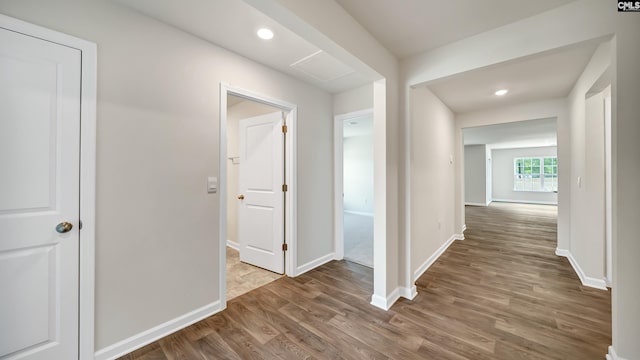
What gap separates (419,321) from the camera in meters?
2.00

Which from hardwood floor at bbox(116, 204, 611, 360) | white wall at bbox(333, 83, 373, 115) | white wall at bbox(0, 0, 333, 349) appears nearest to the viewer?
white wall at bbox(0, 0, 333, 349)

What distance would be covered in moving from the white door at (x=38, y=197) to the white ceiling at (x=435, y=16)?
6.35ft

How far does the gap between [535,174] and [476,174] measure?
2.79 m

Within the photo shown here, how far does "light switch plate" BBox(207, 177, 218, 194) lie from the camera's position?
2.10m

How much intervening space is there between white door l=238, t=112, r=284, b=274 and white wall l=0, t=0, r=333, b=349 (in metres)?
0.81

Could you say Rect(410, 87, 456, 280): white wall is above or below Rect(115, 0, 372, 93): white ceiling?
below

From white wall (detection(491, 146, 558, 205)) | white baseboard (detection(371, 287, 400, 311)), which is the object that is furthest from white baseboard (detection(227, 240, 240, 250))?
white wall (detection(491, 146, 558, 205))

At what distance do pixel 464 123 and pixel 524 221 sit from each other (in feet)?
12.7

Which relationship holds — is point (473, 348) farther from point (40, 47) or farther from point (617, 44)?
point (40, 47)

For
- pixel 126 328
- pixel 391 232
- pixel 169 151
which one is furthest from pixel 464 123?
pixel 126 328

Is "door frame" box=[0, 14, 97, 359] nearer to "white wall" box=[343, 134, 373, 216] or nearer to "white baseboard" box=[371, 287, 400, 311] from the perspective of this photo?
"white baseboard" box=[371, 287, 400, 311]

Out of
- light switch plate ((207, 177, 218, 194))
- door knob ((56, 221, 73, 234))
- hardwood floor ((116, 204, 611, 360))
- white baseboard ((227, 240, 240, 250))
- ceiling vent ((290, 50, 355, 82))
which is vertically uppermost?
ceiling vent ((290, 50, 355, 82))

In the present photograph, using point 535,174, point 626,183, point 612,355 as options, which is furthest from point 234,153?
point 535,174

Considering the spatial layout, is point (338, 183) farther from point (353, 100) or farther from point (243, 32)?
point (243, 32)
